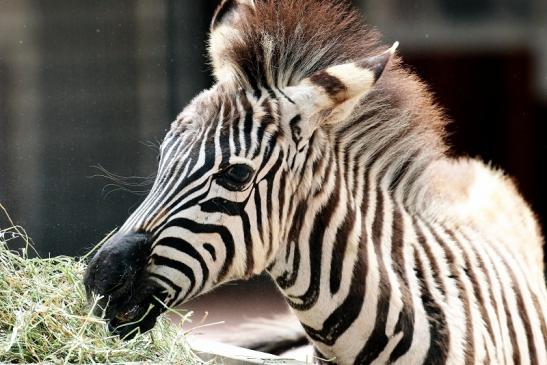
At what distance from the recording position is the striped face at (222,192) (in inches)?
115

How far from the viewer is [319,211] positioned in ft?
10.3

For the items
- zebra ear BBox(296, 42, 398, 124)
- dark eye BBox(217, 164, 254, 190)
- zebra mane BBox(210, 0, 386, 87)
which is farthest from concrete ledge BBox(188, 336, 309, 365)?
zebra mane BBox(210, 0, 386, 87)

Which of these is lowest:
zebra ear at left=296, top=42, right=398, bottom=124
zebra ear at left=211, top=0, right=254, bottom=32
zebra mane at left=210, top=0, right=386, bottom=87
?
zebra ear at left=296, top=42, right=398, bottom=124

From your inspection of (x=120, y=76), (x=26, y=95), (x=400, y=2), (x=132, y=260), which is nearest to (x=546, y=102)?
(x=400, y=2)

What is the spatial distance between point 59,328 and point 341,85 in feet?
3.81

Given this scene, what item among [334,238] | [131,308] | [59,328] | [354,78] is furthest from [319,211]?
[59,328]

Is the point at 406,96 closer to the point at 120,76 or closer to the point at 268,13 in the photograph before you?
the point at 268,13

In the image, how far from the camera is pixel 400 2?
7016mm

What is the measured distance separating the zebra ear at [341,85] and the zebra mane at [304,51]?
0.14 metres

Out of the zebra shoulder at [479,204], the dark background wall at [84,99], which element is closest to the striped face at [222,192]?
the zebra shoulder at [479,204]

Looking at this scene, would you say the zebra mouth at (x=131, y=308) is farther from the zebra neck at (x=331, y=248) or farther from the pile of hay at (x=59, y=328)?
the zebra neck at (x=331, y=248)

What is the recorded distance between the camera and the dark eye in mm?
2980

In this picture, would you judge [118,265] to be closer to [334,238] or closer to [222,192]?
[222,192]

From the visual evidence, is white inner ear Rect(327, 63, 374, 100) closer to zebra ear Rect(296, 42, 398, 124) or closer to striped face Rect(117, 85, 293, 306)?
zebra ear Rect(296, 42, 398, 124)
